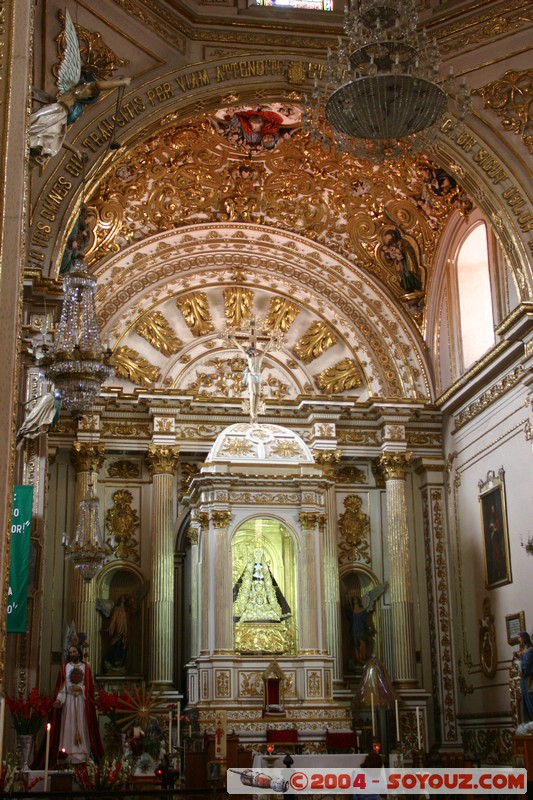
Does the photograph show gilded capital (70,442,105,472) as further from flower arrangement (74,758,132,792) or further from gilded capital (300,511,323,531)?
flower arrangement (74,758,132,792)

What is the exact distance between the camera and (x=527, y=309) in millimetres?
15289

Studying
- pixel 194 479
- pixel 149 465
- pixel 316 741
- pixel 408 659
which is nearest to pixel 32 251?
pixel 194 479

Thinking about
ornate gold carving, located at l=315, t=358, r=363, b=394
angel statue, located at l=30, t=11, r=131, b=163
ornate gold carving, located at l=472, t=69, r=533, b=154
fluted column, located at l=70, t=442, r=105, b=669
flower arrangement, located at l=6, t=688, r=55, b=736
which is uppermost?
ornate gold carving, located at l=472, t=69, r=533, b=154

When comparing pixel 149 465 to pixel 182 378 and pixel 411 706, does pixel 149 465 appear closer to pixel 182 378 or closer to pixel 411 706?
pixel 182 378

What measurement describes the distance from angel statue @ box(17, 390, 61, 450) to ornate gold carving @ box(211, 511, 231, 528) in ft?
12.4

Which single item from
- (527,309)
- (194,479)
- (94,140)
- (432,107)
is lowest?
(194,479)

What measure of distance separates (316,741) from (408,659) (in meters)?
3.63

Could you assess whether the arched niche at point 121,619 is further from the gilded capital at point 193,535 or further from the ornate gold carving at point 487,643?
the ornate gold carving at point 487,643

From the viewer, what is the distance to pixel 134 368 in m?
19.7

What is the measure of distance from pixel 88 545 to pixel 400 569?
19.7 feet

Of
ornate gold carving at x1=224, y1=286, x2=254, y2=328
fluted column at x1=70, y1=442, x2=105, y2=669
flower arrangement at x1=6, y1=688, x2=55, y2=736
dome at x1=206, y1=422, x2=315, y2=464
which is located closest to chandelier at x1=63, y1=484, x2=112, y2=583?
fluted column at x1=70, y1=442, x2=105, y2=669

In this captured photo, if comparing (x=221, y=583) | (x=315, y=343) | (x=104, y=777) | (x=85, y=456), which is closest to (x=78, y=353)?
(x=104, y=777)

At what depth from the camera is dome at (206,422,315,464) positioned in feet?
55.6

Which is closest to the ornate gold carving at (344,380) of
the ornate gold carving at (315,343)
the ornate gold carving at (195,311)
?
the ornate gold carving at (315,343)
